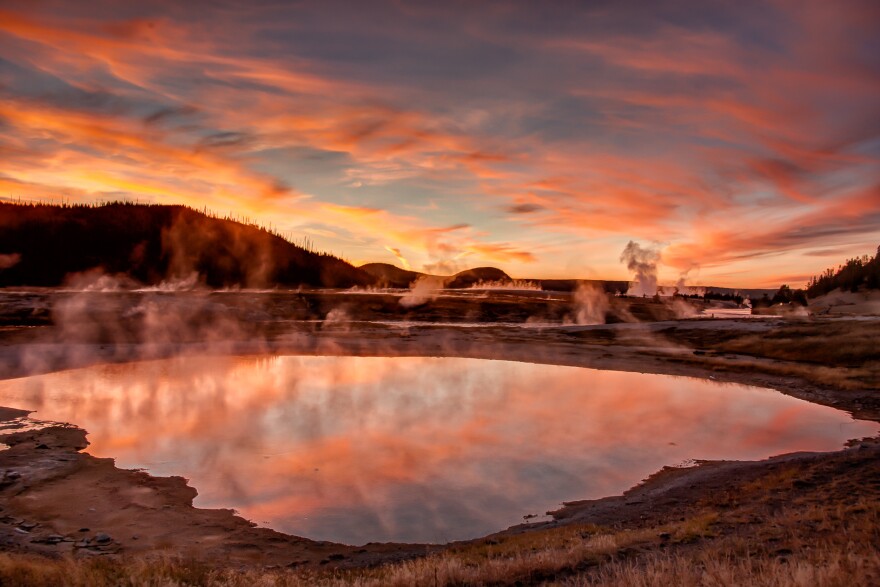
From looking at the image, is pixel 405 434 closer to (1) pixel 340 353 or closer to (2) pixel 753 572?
(2) pixel 753 572

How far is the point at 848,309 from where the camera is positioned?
322 ft

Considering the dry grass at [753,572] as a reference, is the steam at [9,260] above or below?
above

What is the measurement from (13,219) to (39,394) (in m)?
171

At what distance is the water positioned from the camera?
13086mm

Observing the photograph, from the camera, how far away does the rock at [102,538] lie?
10.8 meters

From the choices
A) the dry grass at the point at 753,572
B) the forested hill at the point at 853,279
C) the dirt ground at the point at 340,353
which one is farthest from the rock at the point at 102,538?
the forested hill at the point at 853,279

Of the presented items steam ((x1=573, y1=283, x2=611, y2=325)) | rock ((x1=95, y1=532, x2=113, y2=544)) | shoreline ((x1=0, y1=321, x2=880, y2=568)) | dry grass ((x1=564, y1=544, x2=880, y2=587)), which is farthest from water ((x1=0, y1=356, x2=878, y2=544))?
steam ((x1=573, y1=283, x2=611, y2=325))

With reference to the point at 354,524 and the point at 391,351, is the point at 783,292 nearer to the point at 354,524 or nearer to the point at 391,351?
the point at 391,351

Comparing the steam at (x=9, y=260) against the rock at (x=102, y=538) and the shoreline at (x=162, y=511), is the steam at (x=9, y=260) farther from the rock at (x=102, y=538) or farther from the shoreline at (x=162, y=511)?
the rock at (x=102, y=538)

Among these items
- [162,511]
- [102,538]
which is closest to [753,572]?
[102,538]

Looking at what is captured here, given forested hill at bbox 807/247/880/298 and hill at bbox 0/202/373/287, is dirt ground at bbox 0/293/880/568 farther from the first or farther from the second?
hill at bbox 0/202/373/287

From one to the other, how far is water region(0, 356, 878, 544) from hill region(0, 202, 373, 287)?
134 meters

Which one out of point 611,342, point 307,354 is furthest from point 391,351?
point 611,342

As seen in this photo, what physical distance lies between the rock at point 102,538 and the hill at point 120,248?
14687 centimetres
